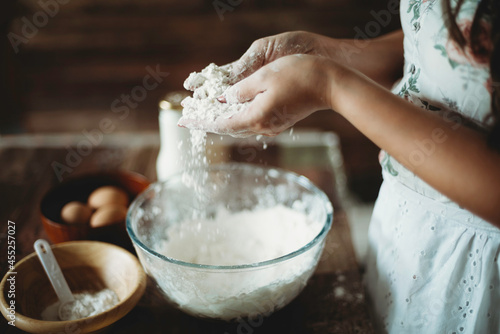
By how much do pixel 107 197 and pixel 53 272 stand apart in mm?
301

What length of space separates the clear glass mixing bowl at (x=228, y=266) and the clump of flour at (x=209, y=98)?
275mm

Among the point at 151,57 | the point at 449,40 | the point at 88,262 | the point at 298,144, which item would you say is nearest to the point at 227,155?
the point at 298,144

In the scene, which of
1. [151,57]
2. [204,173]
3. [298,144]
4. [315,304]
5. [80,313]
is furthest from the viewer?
[151,57]

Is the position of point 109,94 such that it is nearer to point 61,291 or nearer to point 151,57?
point 151,57

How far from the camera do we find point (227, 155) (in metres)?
1.49

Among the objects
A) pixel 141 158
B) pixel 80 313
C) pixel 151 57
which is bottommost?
pixel 151 57

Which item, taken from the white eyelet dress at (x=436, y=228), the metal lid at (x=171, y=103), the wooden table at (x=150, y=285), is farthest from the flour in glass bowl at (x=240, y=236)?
the metal lid at (x=171, y=103)

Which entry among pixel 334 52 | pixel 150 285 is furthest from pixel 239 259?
pixel 334 52

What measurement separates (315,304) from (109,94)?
257 centimetres

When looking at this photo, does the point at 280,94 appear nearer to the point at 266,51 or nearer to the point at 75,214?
the point at 266,51

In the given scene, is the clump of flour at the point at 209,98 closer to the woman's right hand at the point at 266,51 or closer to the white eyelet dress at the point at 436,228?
the woman's right hand at the point at 266,51

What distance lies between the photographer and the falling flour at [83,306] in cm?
82

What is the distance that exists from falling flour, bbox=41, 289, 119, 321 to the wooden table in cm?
5

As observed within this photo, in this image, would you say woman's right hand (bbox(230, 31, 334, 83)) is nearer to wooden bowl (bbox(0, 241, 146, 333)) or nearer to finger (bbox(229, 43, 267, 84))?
finger (bbox(229, 43, 267, 84))
